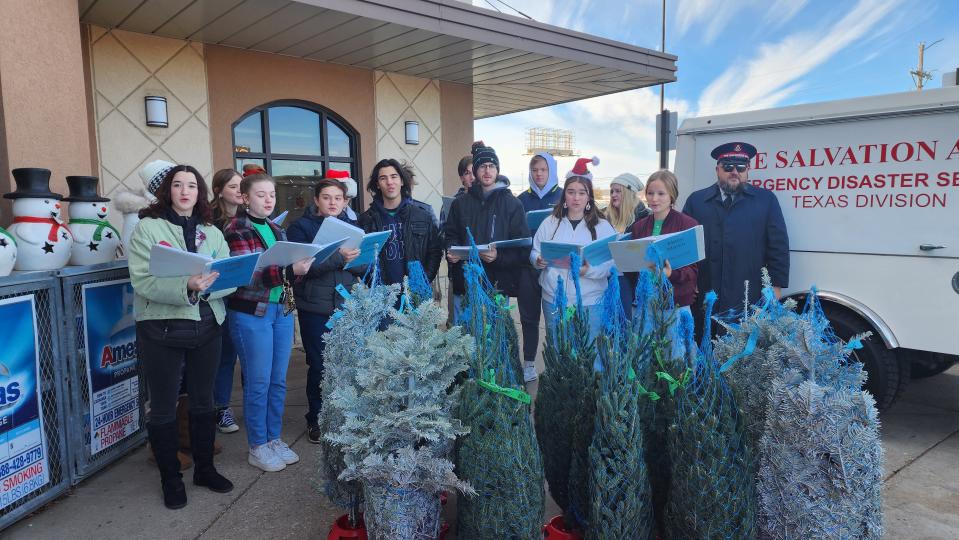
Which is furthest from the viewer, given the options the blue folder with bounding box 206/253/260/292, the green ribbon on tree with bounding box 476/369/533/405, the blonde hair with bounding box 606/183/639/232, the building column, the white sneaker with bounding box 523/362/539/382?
the blonde hair with bounding box 606/183/639/232

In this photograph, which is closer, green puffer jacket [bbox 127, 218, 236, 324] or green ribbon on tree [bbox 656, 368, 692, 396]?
green ribbon on tree [bbox 656, 368, 692, 396]

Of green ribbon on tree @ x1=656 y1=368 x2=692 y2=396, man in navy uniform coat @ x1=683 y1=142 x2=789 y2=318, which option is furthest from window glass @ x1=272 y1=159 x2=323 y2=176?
green ribbon on tree @ x1=656 y1=368 x2=692 y2=396

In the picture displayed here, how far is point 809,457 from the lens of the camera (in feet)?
6.40

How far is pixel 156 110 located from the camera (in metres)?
6.18

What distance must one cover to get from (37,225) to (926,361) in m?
5.70

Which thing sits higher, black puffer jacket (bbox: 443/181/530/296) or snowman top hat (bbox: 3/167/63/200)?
snowman top hat (bbox: 3/167/63/200)

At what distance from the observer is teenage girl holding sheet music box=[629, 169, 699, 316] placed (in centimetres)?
362

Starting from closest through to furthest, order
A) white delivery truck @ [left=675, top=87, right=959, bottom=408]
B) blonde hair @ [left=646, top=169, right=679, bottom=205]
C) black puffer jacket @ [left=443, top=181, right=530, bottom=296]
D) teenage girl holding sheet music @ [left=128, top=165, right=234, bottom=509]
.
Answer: teenage girl holding sheet music @ [left=128, top=165, right=234, bottom=509] → white delivery truck @ [left=675, top=87, right=959, bottom=408] → blonde hair @ [left=646, top=169, right=679, bottom=205] → black puffer jacket @ [left=443, top=181, right=530, bottom=296]

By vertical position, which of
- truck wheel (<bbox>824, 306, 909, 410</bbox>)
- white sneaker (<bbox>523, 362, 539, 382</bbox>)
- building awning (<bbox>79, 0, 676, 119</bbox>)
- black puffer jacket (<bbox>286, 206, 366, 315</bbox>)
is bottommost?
white sneaker (<bbox>523, 362, 539, 382</bbox>)

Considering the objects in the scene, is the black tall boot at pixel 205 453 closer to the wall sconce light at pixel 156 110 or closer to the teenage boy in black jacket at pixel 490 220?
the teenage boy in black jacket at pixel 490 220

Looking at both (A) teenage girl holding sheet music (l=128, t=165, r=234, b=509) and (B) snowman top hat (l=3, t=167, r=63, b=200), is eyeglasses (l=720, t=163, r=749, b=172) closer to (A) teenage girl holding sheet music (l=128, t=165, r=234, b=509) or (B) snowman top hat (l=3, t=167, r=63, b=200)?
(A) teenage girl holding sheet music (l=128, t=165, r=234, b=509)

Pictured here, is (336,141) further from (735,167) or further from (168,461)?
(168,461)

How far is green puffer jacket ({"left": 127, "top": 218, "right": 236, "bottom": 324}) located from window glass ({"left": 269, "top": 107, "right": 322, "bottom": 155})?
4978mm

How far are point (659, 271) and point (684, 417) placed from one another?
2.01 feet
